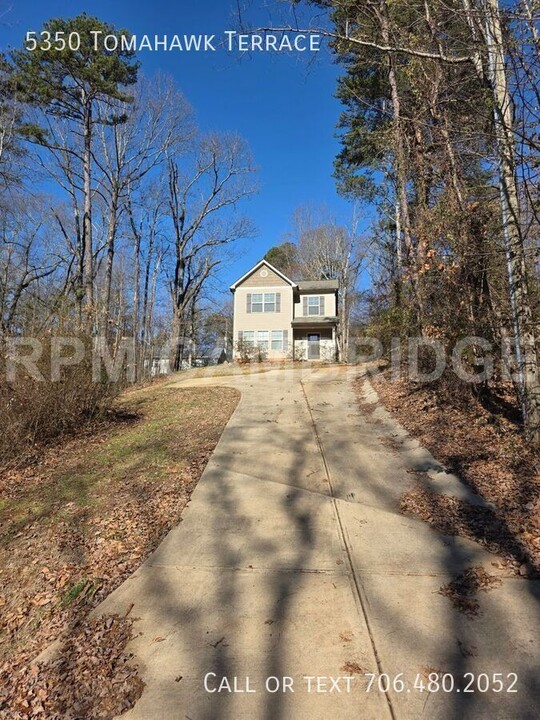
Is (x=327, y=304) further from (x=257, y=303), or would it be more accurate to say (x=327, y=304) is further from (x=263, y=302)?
(x=257, y=303)

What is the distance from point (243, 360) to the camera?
21547 millimetres

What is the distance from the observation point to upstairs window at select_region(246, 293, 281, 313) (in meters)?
25.0

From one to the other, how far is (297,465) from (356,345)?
12.1 metres

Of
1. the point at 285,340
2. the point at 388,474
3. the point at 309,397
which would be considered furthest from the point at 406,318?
the point at 285,340

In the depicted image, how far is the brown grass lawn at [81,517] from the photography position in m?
2.83

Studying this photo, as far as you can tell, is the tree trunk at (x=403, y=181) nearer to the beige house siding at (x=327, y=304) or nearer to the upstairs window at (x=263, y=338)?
the upstairs window at (x=263, y=338)

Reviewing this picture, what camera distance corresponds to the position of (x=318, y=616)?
261cm

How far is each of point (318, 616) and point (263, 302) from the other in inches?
911

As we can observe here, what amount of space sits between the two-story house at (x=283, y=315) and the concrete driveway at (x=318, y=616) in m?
20.2

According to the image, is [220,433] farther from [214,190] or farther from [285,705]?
[214,190]

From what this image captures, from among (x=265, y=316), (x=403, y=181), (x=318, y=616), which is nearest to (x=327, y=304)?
(x=265, y=316)

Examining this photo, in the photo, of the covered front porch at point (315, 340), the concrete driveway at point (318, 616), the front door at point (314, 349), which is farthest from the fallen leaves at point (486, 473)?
the front door at point (314, 349)

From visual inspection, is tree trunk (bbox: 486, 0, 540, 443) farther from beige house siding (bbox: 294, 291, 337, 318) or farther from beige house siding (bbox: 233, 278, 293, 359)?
beige house siding (bbox: 294, 291, 337, 318)

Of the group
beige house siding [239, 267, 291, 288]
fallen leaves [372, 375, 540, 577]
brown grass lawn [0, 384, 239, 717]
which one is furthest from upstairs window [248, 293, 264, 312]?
fallen leaves [372, 375, 540, 577]
